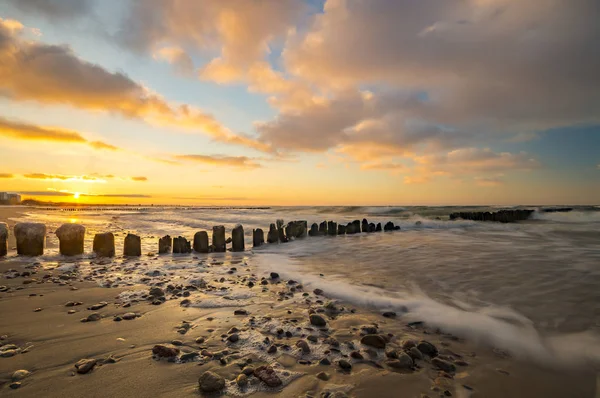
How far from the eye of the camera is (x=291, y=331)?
3203 millimetres

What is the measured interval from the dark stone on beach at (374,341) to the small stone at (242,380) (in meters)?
1.29

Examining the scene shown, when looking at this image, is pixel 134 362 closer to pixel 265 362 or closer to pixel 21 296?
pixel 265 362

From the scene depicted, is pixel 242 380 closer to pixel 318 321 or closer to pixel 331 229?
pixel 318 321

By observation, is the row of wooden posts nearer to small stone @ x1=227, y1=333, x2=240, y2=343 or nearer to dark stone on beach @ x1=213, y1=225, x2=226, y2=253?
dark stone on beach @ x1=213, y1=225, x2=226, y2=253

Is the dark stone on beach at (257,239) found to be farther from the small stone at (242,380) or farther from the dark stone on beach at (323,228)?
the small stone at (242,380)

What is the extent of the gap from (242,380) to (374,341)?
54.4 inches

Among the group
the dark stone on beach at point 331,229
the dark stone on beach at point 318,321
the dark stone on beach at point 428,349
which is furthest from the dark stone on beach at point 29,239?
the dark stone on beach at point 331,229

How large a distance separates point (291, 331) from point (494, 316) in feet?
9.20

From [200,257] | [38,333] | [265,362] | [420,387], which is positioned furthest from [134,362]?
[200,257]

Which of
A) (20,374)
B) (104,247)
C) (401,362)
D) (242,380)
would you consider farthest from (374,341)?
(104,247)

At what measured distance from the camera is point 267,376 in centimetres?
225

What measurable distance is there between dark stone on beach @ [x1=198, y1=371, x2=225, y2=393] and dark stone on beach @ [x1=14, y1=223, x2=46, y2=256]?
7636 millimetres

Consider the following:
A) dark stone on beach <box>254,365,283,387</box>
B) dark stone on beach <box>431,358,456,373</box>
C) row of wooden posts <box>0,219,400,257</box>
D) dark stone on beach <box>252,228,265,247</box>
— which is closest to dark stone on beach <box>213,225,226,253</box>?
row of wooden posts <box>0,219,400,257</box>

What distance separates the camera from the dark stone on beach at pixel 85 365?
2.30 metres
